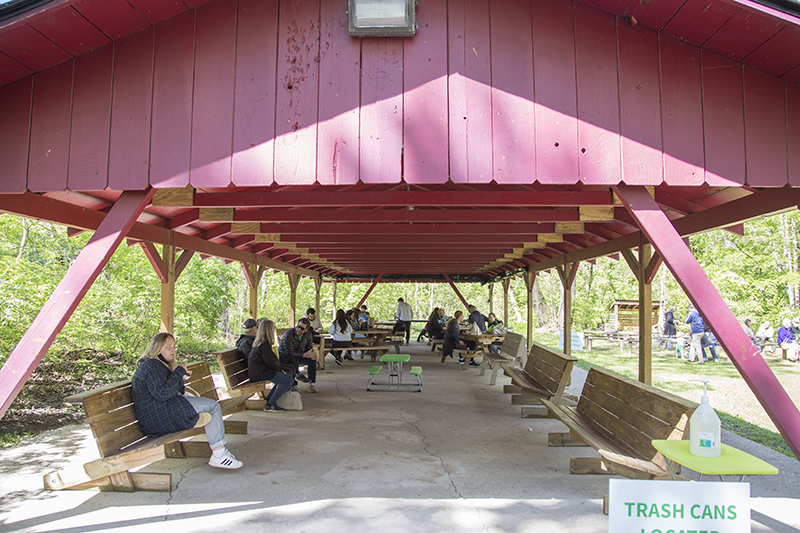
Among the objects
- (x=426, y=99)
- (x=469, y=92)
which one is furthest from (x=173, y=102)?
(x=469, y=92)

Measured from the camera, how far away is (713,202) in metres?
5.75

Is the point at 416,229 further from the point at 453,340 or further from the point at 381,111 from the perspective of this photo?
the point at 453,340

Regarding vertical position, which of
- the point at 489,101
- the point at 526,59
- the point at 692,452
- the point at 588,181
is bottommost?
the point at 692,452

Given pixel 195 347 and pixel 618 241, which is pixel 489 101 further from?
pixel 195 347

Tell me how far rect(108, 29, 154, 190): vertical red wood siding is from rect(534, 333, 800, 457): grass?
13.2ft

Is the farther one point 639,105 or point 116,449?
point 116,449

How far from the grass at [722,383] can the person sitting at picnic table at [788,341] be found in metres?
0.40

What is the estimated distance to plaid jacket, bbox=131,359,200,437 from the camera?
4.23 m

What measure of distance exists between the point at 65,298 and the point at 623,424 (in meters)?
4.28

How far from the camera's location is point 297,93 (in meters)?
3.80

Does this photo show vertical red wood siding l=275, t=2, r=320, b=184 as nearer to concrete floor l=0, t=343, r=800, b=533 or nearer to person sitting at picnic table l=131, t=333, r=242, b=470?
person sitting at picnic table l=131, t=333, r=242, b=470

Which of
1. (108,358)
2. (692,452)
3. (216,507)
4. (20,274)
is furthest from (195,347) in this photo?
(692,452)

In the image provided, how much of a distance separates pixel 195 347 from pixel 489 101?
12621 millimetres

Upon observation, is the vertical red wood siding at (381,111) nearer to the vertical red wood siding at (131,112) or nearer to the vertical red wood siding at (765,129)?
the vertical red wood siding at (131,112)
